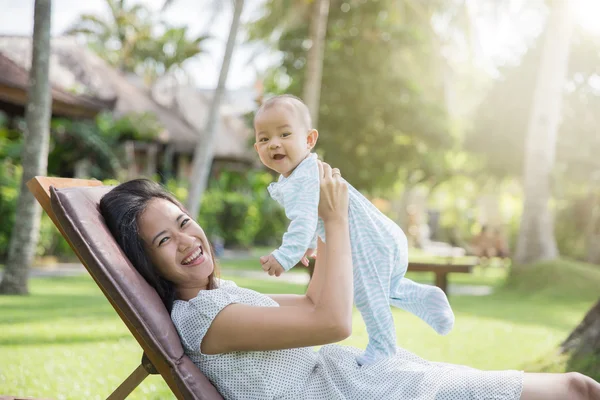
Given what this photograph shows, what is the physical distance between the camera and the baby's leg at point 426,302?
270cm

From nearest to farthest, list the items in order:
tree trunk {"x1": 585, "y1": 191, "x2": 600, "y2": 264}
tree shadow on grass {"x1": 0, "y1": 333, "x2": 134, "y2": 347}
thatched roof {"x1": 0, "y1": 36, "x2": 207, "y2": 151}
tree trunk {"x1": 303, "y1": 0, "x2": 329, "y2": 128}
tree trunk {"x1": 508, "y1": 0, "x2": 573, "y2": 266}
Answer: tree shadow on grass {"x1": 0, "y1": 333, "x2": 134, "y2": 347} < tree trunk {"x1": 508, "y1": 0, "x2": 573, "y2": 266} < tree trunk {"x1": 303, "y1": 0, "x2": 329, "y2": 128} < tree trunk {"x1": 585, "y1": 191, "x2": 600, "y2": 264} < thatched roof {"x1": 0, "y1": 36, "x2": 207, "y2": 151}

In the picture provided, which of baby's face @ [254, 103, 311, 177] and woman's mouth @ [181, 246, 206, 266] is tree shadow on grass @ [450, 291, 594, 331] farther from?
woman's mouth @ [181, 246, 206, 266]

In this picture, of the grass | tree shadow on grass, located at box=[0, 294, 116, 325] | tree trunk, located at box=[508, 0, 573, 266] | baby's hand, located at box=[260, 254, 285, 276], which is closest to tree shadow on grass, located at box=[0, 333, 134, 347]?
the grass

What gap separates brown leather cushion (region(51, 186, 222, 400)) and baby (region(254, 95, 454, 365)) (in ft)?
1.31

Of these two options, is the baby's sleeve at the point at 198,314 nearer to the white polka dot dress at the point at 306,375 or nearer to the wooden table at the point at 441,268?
the white polka dot dress at the point at 306,375

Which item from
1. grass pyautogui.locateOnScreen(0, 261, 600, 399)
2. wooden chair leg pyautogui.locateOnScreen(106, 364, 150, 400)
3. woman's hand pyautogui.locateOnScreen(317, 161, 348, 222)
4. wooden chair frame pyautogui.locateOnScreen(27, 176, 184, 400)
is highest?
woman's hand pyautogui.locateOnScreen(317, 161, 348, 222)

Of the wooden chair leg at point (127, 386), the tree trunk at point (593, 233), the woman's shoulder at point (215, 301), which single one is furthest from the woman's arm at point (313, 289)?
the tree trunk at point (593, 233)

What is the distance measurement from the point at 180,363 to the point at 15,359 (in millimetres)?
3879

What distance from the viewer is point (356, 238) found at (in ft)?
8.94

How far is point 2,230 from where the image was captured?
1297 cm

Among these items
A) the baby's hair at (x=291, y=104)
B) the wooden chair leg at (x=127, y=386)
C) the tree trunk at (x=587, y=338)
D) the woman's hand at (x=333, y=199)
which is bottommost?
the tree trunk at (x=587, y=338)

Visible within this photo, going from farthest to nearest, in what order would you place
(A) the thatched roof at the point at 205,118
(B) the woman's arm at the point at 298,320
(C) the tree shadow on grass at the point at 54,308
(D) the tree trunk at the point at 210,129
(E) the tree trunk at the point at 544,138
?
1. (A) the thatched roof at the point at 205,118
2. (E) the tree trunk at the point at 544,138
3. (D) the tree trunk at the point at 210,129
4. (C) the tree shadow on grass at the point at 54,308
5. (B) the woman's arm at the point at 298,320

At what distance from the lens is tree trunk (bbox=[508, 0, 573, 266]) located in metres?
15.4

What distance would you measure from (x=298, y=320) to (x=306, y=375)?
30cm
